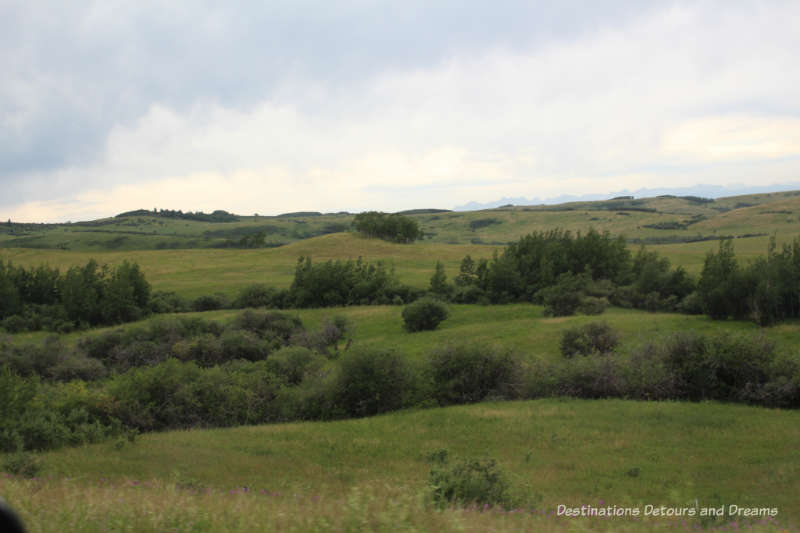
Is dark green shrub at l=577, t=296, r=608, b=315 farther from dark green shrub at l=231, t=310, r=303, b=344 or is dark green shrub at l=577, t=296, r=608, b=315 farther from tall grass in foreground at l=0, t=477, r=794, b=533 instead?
tall grass in foreground at l=0, t=477, r=794, b=533

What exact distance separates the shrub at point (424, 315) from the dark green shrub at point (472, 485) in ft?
124

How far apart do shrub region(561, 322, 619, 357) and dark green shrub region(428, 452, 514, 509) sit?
23.1 metres

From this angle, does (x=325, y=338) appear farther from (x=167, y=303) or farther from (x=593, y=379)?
(x=167, y=303)

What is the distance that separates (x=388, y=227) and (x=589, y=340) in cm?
10356

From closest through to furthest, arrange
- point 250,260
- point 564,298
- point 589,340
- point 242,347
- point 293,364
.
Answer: point 293,364 < point 589,340 < point 242,347 < point 564,298 < point 250,260

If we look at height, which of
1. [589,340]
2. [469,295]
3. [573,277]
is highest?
[573,277]

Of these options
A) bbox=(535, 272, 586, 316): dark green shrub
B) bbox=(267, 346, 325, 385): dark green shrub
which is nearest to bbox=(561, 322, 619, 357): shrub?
bbox=(535, 272, 586, 316): dark green shrub

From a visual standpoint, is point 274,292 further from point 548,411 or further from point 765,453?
point 765,453

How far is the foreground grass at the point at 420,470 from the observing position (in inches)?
283

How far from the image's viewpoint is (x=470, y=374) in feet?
84.1

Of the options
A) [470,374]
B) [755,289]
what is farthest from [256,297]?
[755,289]

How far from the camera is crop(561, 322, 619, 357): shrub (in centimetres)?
3238

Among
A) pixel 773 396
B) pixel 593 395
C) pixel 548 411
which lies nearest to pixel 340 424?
pixel 548 411

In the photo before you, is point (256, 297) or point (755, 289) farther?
point (256, 297)
